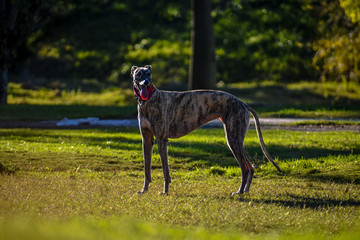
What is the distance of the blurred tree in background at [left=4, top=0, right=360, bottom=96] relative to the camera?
3117 centimetres

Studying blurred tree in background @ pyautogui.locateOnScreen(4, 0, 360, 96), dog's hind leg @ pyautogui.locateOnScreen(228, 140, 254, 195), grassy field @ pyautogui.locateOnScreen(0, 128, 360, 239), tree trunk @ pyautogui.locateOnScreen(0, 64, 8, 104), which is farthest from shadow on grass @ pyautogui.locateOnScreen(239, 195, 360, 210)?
tree trunk @ pyautogui.locateOnScreen(0, 64, 8, 104)

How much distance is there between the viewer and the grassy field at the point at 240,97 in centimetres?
2122

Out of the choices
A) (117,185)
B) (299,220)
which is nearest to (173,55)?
(117,185)

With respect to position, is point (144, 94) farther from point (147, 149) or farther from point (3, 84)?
point (3, 84)

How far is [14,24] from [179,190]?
19375 millimetres

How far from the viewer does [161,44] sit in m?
34.8

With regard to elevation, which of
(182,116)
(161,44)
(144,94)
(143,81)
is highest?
(161,44)

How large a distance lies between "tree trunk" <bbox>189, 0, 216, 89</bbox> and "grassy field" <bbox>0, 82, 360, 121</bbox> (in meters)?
2.53

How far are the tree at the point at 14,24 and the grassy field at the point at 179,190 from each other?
10225 mm

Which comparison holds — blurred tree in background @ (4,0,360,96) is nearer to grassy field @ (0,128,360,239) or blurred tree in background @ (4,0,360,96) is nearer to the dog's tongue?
grassy field @ (0,128,360,239)

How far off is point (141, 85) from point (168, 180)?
1.63 metres

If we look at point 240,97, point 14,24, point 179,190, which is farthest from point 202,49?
point 179,190

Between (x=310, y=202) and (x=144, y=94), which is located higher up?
(x=144, y=94)

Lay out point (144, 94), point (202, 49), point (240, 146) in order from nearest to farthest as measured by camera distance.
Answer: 1. point (144, 94)
2. point (240, 146)
3. point (202, 49)
